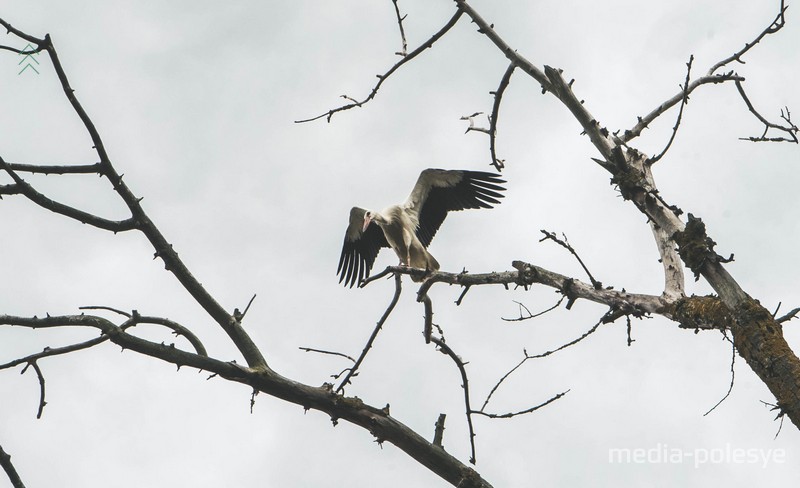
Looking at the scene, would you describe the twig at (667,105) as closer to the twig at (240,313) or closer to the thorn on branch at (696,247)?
the thorn on branch at (696,247)

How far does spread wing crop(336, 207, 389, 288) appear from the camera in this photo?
950 centimetres

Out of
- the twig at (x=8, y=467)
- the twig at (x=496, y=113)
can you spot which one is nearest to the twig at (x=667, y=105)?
the twig at (x=496, y=113)

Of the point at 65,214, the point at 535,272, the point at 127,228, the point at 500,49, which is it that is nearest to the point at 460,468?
the point at 535,272

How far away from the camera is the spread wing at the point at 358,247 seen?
9.50m

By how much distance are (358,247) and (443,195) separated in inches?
50.2

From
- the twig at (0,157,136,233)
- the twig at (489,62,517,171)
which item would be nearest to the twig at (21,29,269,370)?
the twig at (0,157,136,233)

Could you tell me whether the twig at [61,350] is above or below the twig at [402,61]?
below

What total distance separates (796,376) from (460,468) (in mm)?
1528

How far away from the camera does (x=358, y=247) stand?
381 inches

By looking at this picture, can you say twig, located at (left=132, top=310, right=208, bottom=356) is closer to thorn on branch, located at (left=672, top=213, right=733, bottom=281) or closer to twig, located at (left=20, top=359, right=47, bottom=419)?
twig, located at (left=20, top=359, right=47, bottom=419)

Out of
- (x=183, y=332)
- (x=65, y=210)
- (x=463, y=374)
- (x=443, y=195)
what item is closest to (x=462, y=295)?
(x=463, y=374)

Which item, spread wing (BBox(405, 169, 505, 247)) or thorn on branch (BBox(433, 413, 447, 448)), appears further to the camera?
spread wing (BBox(405, 169, 505, 247))

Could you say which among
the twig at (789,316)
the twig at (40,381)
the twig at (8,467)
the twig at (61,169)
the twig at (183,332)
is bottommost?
the twig at (8,467)

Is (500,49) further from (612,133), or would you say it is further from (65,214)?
(65,214)
